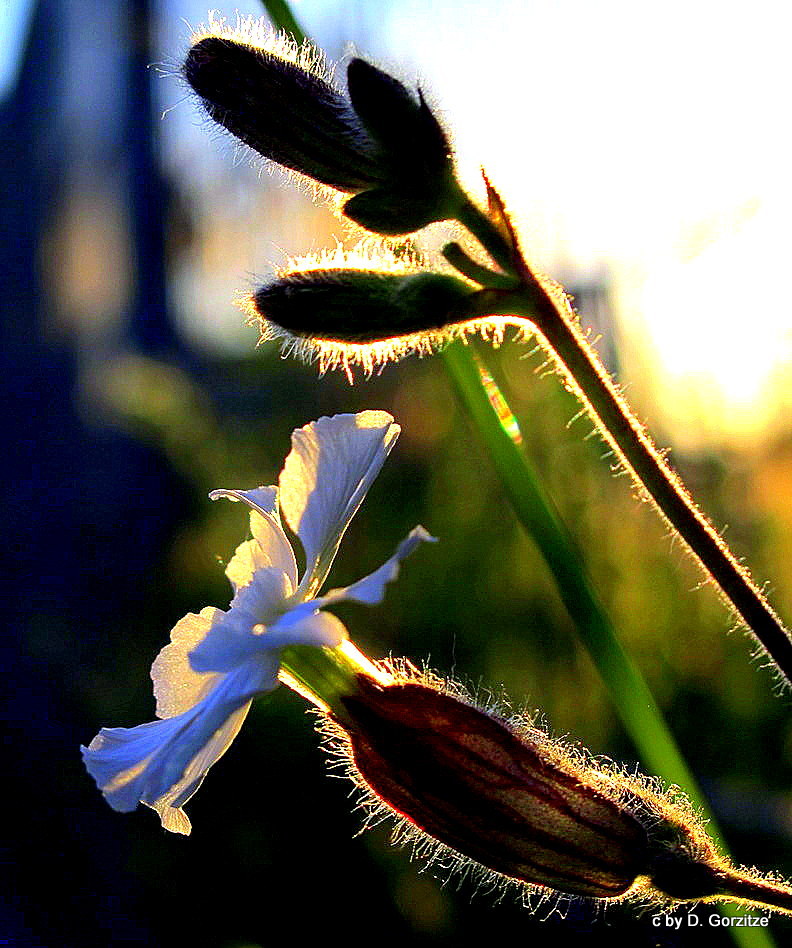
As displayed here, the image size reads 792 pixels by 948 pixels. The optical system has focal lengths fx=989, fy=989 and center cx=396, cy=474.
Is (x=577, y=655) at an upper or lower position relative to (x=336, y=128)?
lower

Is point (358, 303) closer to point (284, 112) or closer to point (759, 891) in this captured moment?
point (284, 112)

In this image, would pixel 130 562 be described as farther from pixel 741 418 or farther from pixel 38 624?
pixel 741 418

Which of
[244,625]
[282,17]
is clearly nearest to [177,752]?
[244,625]

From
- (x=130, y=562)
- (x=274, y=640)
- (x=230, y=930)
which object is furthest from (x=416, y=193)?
(x=130, y=562)

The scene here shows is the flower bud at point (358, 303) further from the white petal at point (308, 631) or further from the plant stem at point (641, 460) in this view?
the white petal at point (308, 631)

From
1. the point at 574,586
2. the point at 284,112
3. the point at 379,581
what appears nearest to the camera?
the point at 379,581

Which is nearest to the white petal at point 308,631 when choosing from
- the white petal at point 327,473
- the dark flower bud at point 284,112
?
the white petal at point 327,473
